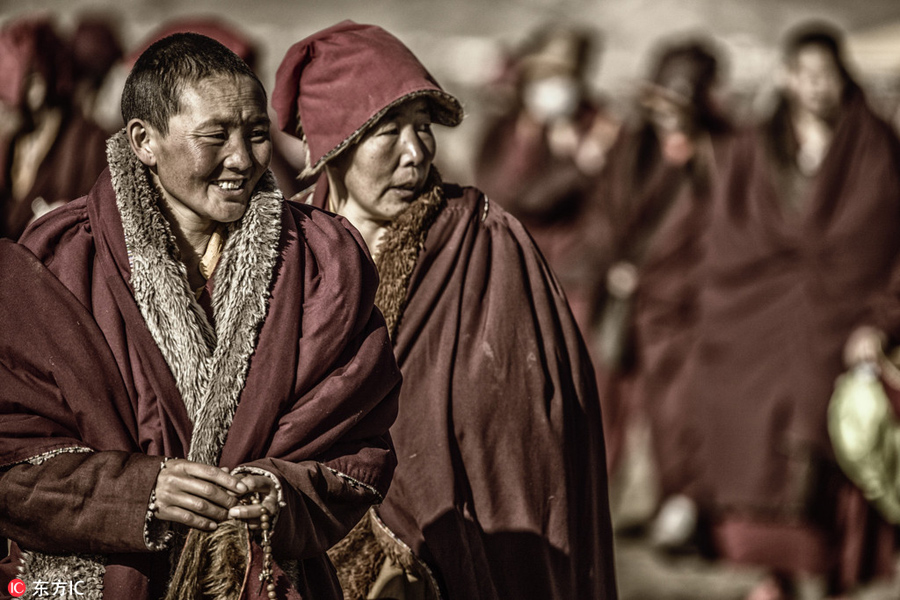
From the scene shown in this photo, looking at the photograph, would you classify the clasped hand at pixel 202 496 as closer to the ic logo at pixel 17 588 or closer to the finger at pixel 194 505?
the finger at pixel 194 505

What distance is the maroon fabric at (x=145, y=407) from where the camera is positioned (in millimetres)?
2998

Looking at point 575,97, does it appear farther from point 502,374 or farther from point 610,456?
point 502,374

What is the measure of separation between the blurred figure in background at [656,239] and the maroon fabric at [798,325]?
0.72 m

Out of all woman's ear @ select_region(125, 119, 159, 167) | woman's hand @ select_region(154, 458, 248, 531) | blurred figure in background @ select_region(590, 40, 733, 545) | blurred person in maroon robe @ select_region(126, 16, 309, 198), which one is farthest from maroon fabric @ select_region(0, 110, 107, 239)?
woman's hand @ select_region(154, 458, 248, 531)

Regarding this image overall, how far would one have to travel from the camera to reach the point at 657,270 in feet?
28.3

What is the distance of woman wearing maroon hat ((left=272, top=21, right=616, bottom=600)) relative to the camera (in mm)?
4273

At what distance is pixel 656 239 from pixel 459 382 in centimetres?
453

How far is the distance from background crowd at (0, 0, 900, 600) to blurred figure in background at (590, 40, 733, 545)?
0.01 metres

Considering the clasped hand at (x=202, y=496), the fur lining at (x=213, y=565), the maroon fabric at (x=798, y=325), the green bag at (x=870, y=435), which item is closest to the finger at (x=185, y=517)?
the clasped hand at (x=202, y=496)

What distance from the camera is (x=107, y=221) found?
319 centimetres

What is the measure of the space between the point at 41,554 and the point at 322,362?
2.23 feet

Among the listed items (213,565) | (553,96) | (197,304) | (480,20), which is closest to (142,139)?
(197,304)

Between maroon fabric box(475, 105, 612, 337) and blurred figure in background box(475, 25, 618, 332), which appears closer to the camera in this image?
maroon fabric box(475, 105, 612, 337)

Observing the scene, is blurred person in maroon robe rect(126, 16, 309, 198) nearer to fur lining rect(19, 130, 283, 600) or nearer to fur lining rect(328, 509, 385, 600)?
fur lining rect(328, 509, 385, 600)
